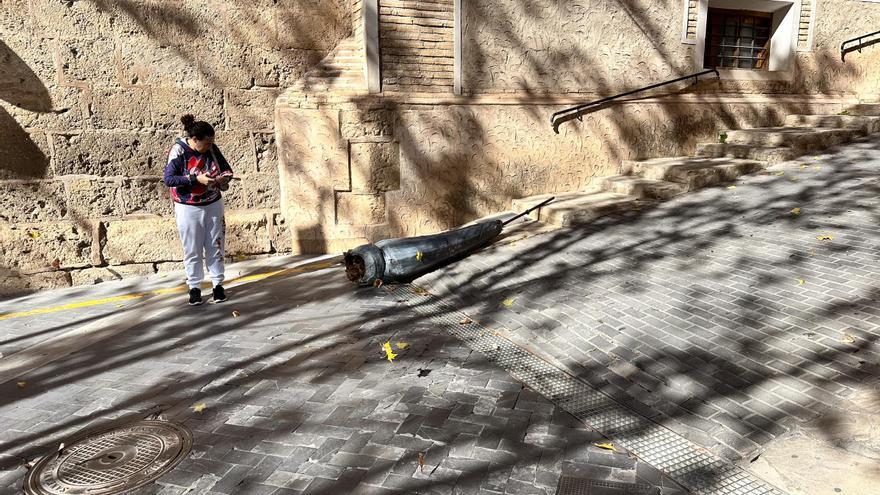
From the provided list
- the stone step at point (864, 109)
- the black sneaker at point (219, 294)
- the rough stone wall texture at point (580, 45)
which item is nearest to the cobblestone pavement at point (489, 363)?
the black sneaker at point (219, 294)

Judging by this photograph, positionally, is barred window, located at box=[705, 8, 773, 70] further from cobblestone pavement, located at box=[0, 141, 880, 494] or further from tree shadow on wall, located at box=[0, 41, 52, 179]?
tree shadow on wall, located at box=[0, 41, 52, 179]

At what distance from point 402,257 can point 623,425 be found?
11.0ft

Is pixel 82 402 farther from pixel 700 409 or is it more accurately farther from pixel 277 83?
pixel 277 83

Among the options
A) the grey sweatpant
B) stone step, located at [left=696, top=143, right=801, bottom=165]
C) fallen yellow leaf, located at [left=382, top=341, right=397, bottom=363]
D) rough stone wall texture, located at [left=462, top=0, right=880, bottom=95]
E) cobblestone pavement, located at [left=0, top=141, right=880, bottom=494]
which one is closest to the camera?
cobblestone pavement, located at [left=0, top=141, right=880, bottom=494]

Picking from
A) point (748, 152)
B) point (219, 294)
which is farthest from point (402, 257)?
point (748, 152)

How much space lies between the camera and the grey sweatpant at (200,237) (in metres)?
5.41

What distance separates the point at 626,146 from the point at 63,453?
8.08 metres

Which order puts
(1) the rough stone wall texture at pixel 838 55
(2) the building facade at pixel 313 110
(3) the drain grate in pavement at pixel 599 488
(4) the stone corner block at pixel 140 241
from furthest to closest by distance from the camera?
1. (1) the rough stone wall texture at pixel 838 55
2. (4) the stone corner block at pixel 140 241
3. (2) the building facade at pixel 313 110
4. (3) the drain grate in pavement at pixel 599 488

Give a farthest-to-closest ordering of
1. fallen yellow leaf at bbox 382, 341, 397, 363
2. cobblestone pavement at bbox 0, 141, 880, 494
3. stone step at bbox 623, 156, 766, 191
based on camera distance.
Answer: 1. stone step at bbox 623, 156, 766, 191
2. fallen yellow leaf at bbox 382, 341, 397, 363
3. cobblestone pavement at bbox 0, 141, 880, 494

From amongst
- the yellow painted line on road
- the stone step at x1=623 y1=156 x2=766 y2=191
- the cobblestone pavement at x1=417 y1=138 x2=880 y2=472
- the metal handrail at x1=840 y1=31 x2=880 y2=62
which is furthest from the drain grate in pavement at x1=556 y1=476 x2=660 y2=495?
the metal handrail at x1=840 y1=31 x2=880 y2=62

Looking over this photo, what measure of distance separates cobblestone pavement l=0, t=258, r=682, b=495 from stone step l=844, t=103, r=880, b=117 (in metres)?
9.39

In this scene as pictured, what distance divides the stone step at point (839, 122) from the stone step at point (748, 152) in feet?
4.41

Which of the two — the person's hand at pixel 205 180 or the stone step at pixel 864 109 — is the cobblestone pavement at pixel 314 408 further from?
the stone step at pixel 864 109

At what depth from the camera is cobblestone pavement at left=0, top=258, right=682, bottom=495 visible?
2941mm
